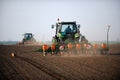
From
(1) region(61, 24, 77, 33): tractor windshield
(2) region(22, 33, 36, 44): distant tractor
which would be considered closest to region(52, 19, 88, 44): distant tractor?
(1) region(61, 24, 77, 33): tractor windshield

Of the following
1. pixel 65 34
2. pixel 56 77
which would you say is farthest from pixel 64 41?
pixel 56 77

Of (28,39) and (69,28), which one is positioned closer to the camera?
(69,28)

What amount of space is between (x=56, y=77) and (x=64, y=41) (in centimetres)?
946

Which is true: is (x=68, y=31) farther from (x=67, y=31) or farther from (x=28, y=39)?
(x=28, y=39)

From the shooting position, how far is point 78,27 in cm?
1711

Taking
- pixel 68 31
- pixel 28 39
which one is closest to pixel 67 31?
pixel 68 31

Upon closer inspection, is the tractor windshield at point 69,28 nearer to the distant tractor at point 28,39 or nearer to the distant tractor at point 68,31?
the distant tractor at point 68,31

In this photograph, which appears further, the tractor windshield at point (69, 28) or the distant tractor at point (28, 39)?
the distant tractor at point (28, 39)

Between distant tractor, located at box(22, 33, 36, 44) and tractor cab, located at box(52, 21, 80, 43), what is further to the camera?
distant tractor, located at box(22, 33, 36, 44)

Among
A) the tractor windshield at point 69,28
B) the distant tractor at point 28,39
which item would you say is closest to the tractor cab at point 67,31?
the tractor windshield at point 69,28

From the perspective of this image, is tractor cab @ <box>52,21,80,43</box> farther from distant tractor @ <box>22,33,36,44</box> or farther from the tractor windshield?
distant tractor @ <box>22,33,36,44</box>

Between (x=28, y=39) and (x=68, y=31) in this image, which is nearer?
(x=68, y=31)

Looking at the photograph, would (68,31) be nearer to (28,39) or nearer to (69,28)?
(69,28)

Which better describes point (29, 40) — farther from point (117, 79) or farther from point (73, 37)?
point (117, 79)
